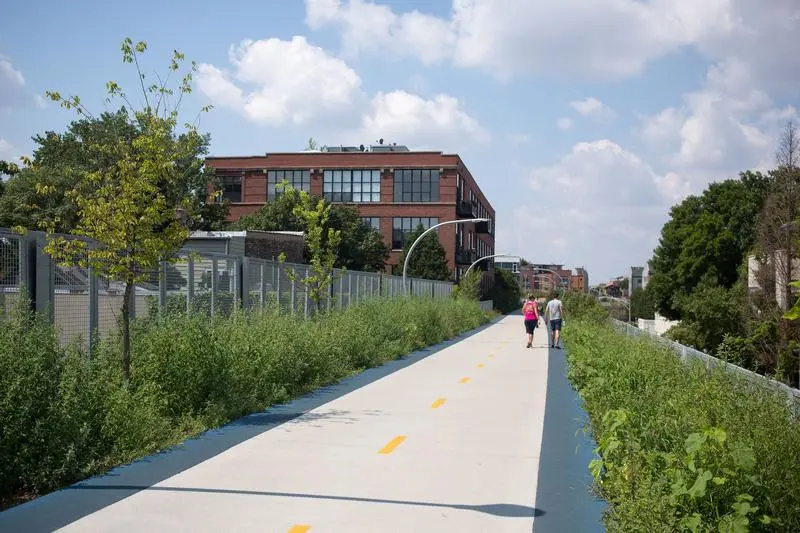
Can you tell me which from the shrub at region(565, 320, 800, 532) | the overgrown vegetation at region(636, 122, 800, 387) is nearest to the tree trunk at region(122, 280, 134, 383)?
the shrub at region(565, 320, 800, 532)

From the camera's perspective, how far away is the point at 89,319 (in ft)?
37.8

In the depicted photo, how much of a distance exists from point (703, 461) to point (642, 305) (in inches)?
3849

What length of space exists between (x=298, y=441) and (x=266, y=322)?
5335 mm

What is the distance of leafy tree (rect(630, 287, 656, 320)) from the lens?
95500mm

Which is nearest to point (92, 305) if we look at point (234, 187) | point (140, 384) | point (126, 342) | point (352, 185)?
point (126, 342)

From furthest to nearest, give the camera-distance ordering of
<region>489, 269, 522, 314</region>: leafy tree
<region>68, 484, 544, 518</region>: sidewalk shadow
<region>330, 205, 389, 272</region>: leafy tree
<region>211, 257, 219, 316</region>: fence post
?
1. <region>489, 269, 522, 314</region>: leafy tree
2. <region>330, 205, 389, 272</region>: leafy tree
3. <region>211, 257, 219, 316</region>: fence post
4. <region>68, 484, 544, 518</region>: sidewalk shadow

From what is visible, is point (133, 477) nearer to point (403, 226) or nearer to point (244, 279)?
point (244, 279)

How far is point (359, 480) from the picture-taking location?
7.79m

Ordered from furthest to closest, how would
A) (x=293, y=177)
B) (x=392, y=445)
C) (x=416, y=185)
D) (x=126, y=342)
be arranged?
(x=293, y=177) → (x=416, y=185) → (x=126, y=342) → (x=392, y=445)

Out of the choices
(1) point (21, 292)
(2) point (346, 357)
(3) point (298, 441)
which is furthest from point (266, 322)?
(1) point (21, 292)

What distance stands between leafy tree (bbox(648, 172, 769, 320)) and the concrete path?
6388cm

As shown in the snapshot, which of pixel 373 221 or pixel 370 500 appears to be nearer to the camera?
pixel 370 500

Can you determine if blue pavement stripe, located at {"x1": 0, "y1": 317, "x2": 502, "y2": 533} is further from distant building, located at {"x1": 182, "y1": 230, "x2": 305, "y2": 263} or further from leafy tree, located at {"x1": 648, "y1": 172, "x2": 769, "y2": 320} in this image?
leafy tree, located at {"x1": 648, "y1": 172, "x2": 769, "y2": 320}

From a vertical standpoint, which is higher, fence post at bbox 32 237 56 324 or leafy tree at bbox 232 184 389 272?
leafy tree at bbox 232 184 389 272
